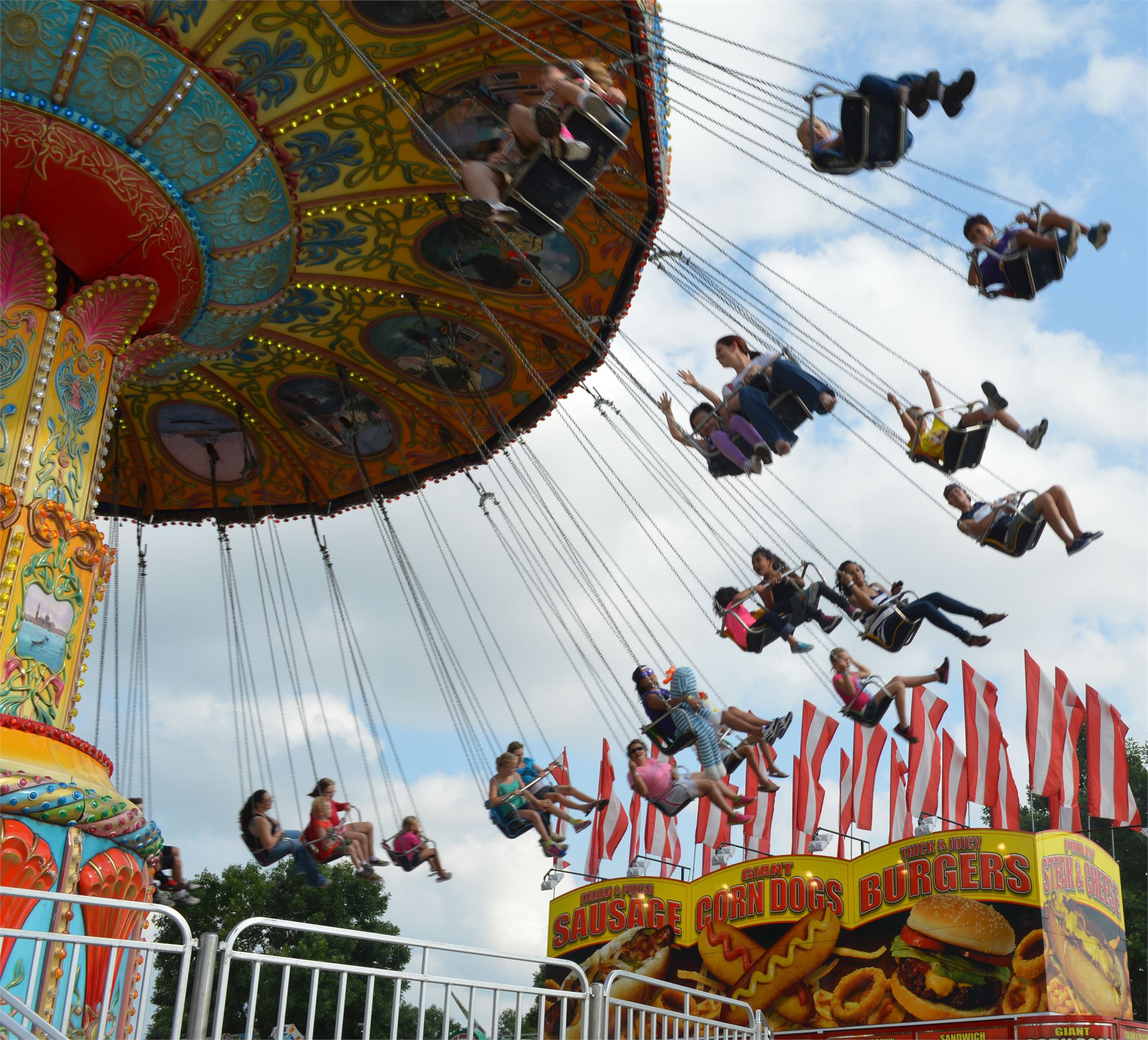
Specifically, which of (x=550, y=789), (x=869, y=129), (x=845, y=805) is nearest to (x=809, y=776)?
(x=845, y=805)

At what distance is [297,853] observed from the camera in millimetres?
12383

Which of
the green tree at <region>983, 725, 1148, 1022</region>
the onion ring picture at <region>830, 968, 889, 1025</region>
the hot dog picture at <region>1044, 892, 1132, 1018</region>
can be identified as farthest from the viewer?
the green tree at <region>983, 725, 1148, 1022</region>

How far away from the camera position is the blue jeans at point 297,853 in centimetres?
1225

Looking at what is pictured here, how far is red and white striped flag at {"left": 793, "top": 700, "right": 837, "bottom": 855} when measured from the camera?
22297 millimetres

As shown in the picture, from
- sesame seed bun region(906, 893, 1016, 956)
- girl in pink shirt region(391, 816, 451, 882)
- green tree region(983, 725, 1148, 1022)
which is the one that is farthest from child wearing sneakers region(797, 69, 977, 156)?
green tree region(983, 725, 1148, 1022)

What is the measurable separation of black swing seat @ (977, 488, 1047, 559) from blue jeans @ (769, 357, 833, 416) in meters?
1.90

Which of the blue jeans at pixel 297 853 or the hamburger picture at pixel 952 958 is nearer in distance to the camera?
the blue jeans at pixel 297 853

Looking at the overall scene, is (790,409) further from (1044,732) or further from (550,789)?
(1044,732)

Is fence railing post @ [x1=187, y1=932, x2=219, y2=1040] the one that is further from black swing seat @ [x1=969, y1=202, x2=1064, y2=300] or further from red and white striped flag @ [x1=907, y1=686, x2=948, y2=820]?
red and white striped flag @ [x1=907, y1=686, x2=948, y2=820]

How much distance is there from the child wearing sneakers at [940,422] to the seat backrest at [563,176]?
12.4ft

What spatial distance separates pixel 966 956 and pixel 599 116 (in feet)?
48.1

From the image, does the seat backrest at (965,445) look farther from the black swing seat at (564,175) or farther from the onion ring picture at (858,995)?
the onion ring picture at (858,995)

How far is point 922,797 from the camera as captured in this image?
68.9 ft

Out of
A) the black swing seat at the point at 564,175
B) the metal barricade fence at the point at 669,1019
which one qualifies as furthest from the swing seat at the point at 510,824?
the black swing seat at the point at 564,175
